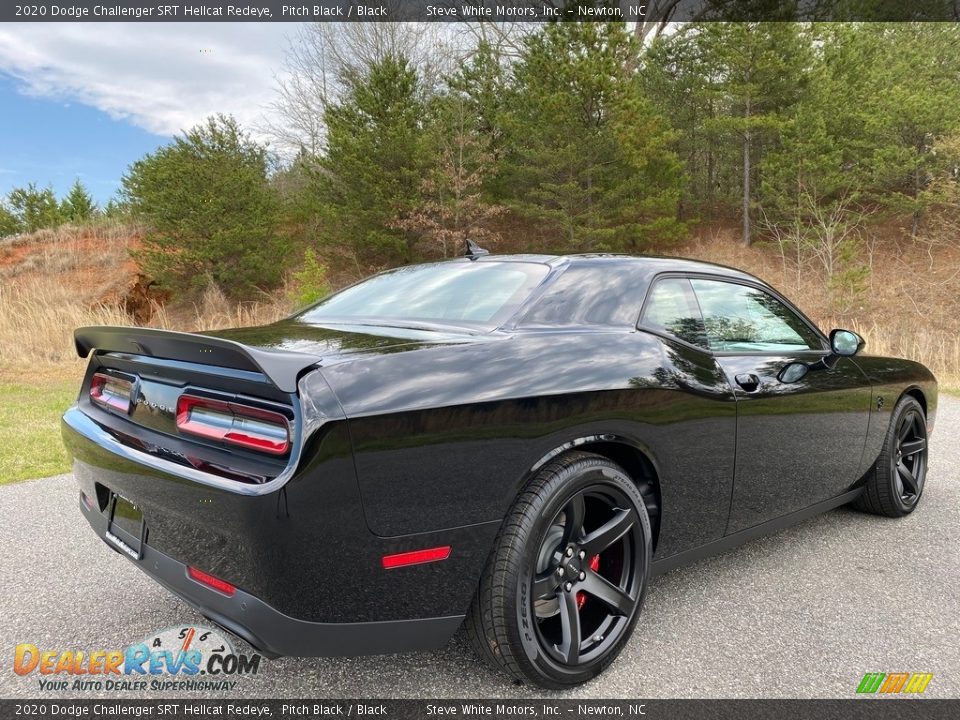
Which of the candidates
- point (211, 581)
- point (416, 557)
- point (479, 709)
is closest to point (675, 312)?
point (416, 557)

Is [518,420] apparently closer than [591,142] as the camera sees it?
Yes

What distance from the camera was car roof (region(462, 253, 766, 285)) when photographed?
2.69 metres

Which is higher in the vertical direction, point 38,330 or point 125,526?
point 125,526

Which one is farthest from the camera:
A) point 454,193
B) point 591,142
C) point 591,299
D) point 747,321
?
point 454,193

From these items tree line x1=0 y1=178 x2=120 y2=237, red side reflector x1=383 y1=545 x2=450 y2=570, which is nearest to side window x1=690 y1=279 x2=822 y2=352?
red side reflector x1=383 y1=545 x2=450 y2=570

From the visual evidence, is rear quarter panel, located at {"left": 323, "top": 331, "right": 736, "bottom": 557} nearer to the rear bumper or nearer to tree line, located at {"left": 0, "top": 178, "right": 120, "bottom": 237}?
the rear bumper

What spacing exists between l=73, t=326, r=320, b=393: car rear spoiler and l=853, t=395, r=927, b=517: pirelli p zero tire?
3.33 metres

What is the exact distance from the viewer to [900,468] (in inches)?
149

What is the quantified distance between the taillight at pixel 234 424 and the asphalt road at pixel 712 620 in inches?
34.9

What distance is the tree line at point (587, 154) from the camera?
21.9 m

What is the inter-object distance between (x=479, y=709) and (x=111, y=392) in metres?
1.71

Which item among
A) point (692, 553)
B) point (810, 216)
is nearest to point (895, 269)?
point (810, 216)

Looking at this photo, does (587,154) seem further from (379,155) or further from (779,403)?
(779,403)

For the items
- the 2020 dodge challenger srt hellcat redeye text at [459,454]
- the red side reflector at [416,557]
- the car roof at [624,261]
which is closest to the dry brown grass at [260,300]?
the car roof at [624,261]
